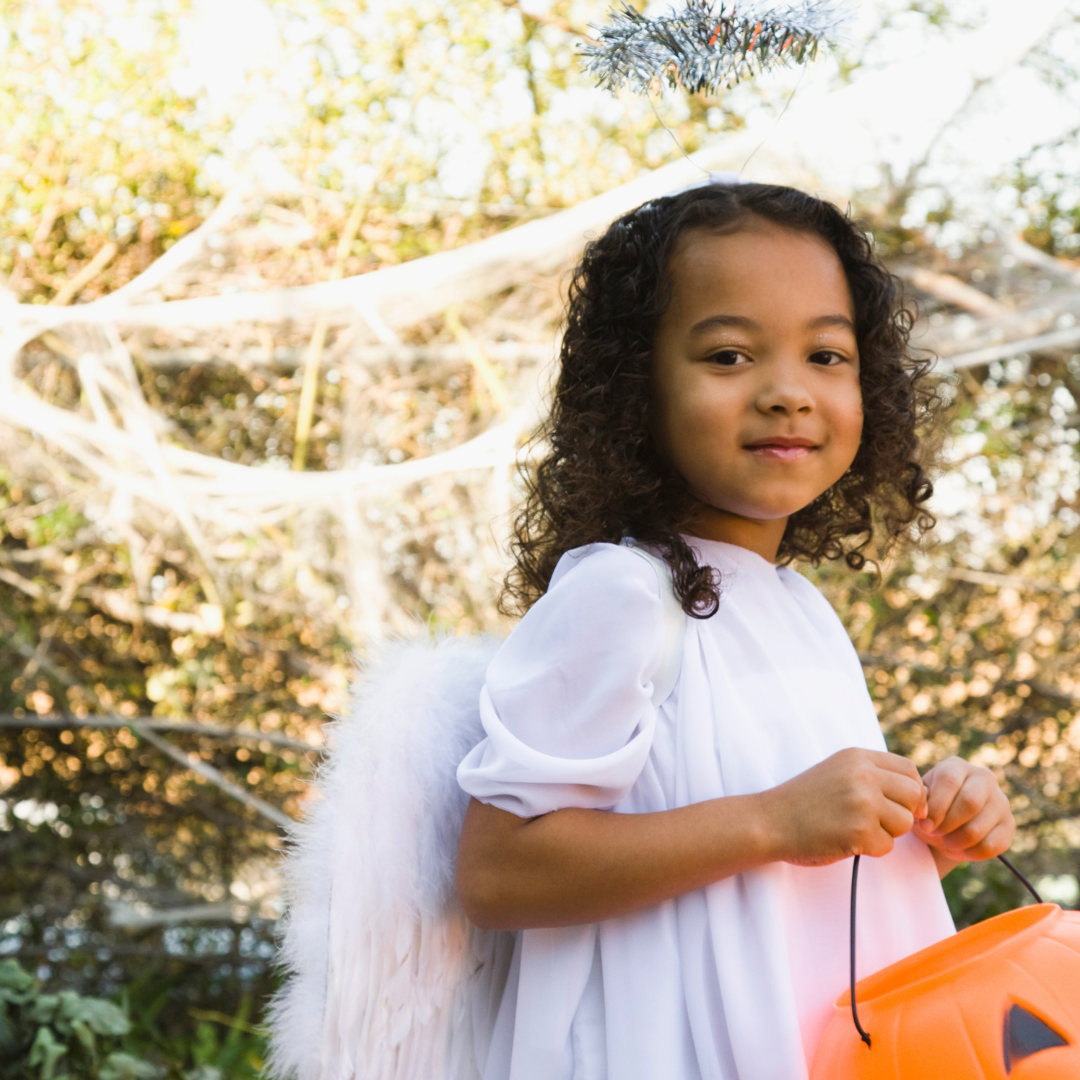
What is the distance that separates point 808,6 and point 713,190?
246 mm

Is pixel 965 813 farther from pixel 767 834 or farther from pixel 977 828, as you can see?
pixel 767 834

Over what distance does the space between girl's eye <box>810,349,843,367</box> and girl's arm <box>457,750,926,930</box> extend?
0.42 m

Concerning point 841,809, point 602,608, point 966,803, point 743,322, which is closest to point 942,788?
point 966,803

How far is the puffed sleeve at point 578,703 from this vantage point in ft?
3.03

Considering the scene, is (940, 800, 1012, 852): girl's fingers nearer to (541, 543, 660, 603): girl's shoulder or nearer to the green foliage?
(541, 543, 660, 603): girl's shoulder

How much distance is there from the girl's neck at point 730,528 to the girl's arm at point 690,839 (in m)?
0.32

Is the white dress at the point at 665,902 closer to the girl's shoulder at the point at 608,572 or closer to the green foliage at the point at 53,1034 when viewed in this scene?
the girl's shoulder at the point at 608,572

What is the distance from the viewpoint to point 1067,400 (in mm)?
3201

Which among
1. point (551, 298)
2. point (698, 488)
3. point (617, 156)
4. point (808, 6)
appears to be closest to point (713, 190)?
point (808, 6)

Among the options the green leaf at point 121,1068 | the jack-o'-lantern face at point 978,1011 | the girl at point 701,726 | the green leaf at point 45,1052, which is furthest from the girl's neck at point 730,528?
the green leaf at point 121,1068

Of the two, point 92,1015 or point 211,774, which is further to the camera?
point 211,774

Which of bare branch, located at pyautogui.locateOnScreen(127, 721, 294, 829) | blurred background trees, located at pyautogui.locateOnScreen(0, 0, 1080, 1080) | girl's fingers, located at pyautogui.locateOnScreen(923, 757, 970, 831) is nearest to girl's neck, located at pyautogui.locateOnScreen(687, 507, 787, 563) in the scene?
girl's fingers, located at pyautogui.locateOnScreen(923, 757, 970, 831)

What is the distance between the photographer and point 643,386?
1173 mm

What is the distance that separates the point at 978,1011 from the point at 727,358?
64 centimetres
